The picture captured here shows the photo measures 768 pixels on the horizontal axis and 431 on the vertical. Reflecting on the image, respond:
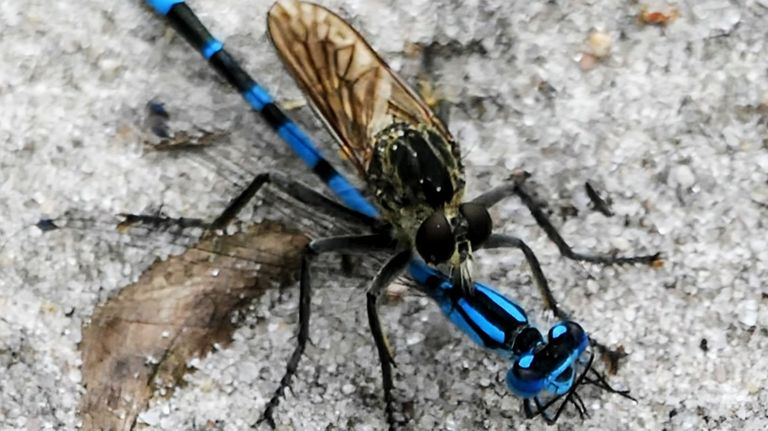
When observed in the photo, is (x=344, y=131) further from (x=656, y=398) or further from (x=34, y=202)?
(x=656, y=398)

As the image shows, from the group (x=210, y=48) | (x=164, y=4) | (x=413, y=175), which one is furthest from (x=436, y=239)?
(x=164, y=4)

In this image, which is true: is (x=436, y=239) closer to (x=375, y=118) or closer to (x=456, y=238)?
(x=456, y=238)

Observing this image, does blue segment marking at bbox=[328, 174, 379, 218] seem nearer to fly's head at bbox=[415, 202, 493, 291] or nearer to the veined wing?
the veined wing

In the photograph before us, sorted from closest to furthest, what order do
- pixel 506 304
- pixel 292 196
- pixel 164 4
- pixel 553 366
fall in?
pixel 553 366
pixel 506 304
pixel 292 196
pixel 164 4

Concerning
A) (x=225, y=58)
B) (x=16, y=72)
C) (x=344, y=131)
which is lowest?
(x=344, y=131)

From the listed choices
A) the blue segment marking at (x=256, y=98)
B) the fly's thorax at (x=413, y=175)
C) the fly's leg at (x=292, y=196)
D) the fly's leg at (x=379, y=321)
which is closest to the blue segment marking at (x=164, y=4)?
the blue segment marking at (x=256, y=98)

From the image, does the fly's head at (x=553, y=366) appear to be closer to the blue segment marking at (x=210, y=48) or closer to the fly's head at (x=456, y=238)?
the fly's head at (x=456, y=238)

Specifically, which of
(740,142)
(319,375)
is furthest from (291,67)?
(740,142)
